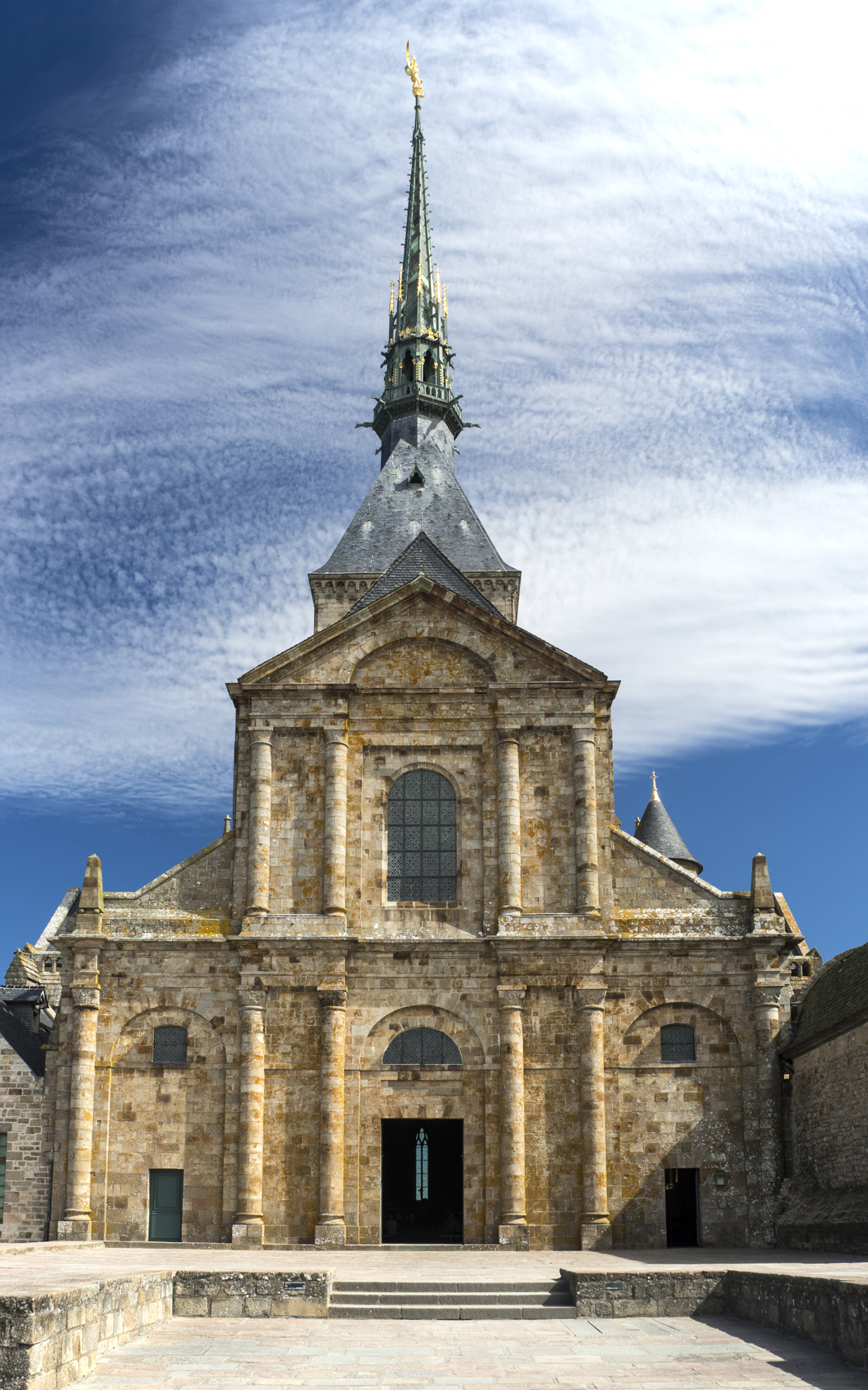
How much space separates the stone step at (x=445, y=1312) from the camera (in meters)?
16.7

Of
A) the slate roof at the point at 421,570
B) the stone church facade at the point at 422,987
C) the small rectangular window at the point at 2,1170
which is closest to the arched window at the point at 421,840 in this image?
the stone church facade at the point at 422,987

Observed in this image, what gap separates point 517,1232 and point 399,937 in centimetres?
600

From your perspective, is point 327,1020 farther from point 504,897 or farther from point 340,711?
point 340,711

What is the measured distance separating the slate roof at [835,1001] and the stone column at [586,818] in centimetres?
465

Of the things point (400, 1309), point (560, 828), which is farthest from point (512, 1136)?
point (400, 1309)

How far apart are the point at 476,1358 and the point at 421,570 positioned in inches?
762

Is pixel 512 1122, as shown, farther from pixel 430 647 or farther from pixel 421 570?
pixel 421 570

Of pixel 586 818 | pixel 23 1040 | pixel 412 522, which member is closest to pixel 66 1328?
pixel 586 818

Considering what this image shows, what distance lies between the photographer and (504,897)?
26.3 metres

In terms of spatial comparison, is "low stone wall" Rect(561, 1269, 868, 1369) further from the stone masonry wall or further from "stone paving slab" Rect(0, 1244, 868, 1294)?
the stone masonry wall

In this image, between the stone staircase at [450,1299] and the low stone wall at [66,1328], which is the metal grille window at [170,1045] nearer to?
the stone staircase at [450,1299]

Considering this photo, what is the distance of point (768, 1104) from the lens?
25.2 meters

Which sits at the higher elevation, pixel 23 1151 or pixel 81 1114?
pixel 81 1114

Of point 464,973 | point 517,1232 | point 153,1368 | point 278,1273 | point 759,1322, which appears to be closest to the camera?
point 153,1368
